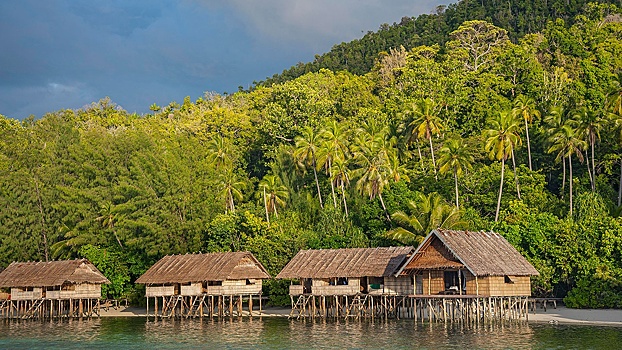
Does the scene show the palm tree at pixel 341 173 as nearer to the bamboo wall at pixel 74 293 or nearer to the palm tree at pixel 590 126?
the palm tree at pixel 590 126

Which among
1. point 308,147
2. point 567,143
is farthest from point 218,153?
point 567,143

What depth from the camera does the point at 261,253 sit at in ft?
161

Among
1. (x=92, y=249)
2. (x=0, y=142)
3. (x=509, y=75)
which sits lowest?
(x=92, y=249)

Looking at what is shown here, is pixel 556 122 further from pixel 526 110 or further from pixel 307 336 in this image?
pixel 307 336

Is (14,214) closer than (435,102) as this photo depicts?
Yes

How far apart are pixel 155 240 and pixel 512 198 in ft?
77.7

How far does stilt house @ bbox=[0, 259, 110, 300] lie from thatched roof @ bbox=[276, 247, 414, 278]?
13.1 meters

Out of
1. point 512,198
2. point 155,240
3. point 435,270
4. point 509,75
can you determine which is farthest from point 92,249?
point 509,75

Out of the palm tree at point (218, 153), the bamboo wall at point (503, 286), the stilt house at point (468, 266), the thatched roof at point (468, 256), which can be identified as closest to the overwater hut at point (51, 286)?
the palm tree at point (218, 153)

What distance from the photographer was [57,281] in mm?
47156

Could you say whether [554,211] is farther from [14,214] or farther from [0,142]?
[0,142]

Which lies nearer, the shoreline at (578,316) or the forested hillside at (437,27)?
the shoreline at (578,316)

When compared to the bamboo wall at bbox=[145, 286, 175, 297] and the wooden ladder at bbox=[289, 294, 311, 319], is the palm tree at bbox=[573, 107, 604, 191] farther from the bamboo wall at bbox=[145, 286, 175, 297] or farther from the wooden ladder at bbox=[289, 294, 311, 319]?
the bamboo wall at bbox=[145, 286, 175, 297]

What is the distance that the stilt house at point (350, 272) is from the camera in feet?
133
